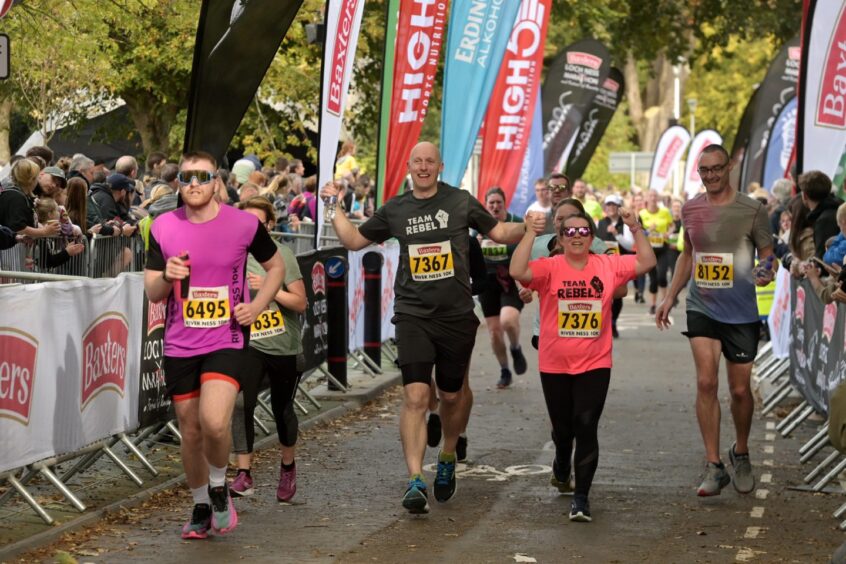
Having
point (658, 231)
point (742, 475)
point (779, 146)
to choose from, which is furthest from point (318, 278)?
point (779, 146)

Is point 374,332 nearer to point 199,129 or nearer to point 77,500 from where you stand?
point 199,129

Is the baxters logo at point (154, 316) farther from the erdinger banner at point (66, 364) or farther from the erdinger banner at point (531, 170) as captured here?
the erdinger banner at point (531, 170)

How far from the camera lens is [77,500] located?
9359 mm

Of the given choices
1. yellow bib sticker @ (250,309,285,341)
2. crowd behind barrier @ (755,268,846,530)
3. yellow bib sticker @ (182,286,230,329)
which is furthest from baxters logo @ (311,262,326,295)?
yellow bib sticker @ (182,286,230,329)

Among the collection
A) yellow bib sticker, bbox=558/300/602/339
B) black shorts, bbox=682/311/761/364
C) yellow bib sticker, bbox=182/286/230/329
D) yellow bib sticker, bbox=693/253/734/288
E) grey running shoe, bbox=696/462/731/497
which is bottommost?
grey running shoe, bbox=696/462/731/497

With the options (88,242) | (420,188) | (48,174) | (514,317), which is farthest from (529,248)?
(514,317)

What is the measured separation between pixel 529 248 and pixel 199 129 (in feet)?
8.38

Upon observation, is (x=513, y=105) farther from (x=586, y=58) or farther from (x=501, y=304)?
(x=586, y=58)

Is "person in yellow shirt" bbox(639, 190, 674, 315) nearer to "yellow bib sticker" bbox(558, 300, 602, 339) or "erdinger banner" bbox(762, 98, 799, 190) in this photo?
"erdinger banner" bbox(762, 98, 799, 190)

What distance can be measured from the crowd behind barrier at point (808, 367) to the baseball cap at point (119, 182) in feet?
18.8

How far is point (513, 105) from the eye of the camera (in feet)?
68.3

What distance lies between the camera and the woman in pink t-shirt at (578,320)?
9688 mm

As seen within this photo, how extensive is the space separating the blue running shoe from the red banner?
24.2ft

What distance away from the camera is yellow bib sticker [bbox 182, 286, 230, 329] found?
8328 mm
